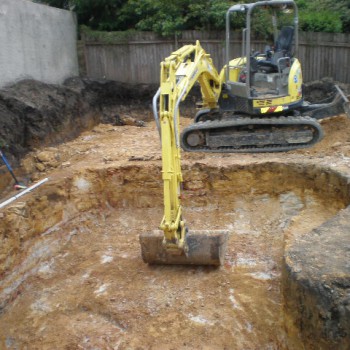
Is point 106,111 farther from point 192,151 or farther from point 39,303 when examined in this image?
point 39,303

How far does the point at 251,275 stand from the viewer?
238 inches

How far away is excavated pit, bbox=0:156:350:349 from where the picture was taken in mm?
5109

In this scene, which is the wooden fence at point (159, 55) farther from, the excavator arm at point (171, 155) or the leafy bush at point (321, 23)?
the excavator arm at point (171, 155)

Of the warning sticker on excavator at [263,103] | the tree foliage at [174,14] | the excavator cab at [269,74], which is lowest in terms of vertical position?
the warning sticker on excavator at [263,103]

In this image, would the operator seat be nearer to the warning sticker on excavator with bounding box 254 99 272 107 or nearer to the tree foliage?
the warning sticker on excavator with bounding box 254 99 272 107

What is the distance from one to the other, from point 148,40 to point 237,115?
4.97 metres

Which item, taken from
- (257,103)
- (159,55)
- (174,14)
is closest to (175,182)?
(257,103)

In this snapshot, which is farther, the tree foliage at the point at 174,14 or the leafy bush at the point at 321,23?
the tree foliage at the point at 174,14

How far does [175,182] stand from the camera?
491 cm

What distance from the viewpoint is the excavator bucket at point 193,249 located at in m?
5.99

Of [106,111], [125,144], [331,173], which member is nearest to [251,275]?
[331,173]

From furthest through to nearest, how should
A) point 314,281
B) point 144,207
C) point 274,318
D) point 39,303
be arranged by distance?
point 144,207, point 39,303, point 274,318, point 314,281

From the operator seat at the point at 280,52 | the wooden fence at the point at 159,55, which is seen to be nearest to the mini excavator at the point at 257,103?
the operator seat at the point at 280,52

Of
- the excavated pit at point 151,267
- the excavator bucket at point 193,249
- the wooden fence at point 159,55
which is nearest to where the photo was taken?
the excavated pit at point 151,267
